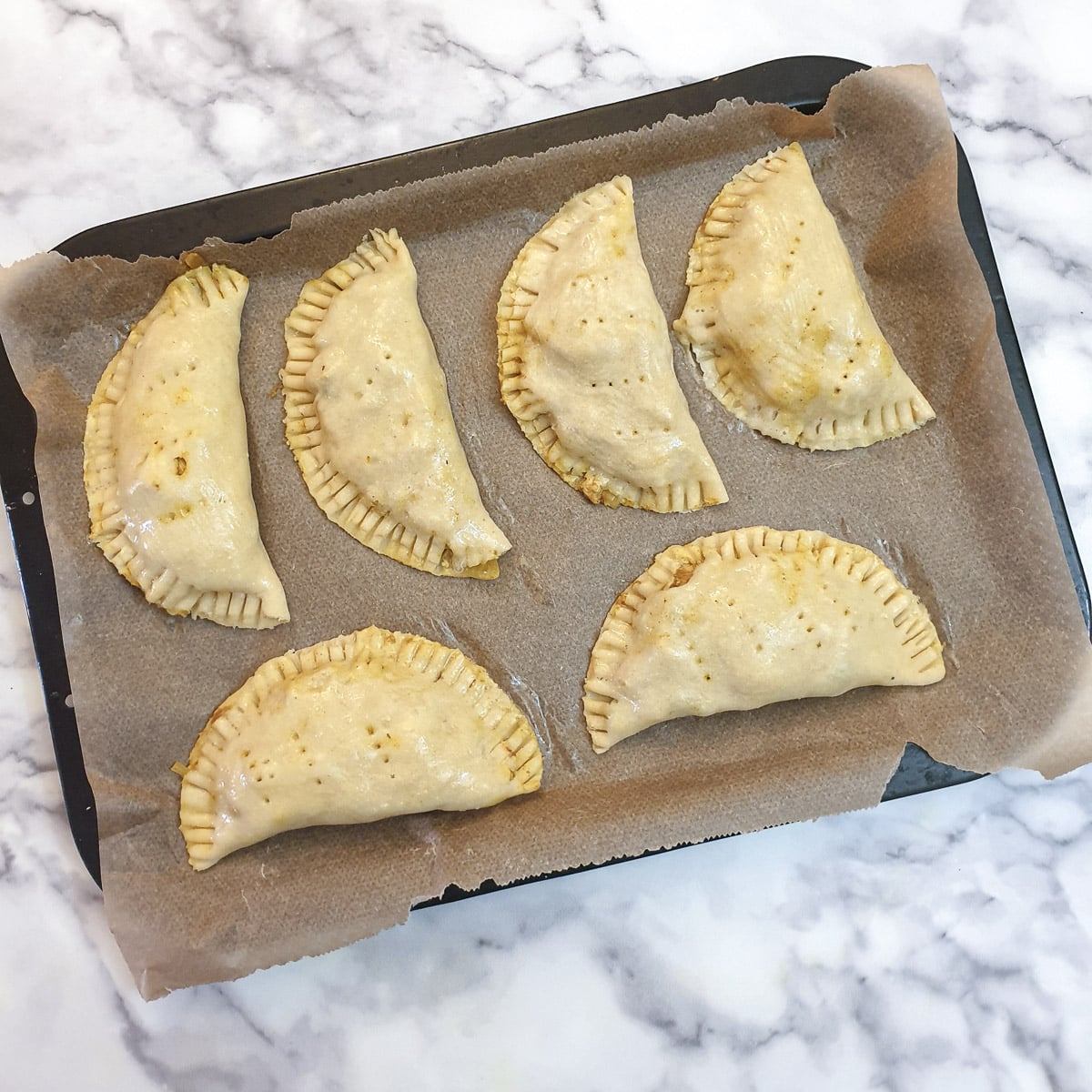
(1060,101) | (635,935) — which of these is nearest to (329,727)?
(635,935)

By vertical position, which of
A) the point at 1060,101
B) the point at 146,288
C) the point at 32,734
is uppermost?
the point at 1060,101

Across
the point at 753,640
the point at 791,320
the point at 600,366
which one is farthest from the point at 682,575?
the point at 791,320

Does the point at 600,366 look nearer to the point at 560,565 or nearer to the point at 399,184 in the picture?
the point at 560,565

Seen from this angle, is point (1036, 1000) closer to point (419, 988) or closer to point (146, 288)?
point (419, 988)

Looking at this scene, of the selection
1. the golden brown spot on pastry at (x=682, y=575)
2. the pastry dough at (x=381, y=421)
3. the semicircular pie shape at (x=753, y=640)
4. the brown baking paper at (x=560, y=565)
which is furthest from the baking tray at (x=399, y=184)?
the golden brown spot on pastry at (x=682, y=575)

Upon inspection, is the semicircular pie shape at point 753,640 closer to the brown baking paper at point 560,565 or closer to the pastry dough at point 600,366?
the brown baking paper at point 560,565

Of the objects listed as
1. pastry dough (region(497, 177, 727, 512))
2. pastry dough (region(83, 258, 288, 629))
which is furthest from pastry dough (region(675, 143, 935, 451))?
pastry dough (region(83, 258, 288, 629))
